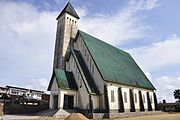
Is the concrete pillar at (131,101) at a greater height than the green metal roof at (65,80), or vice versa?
the green metal roof at (65,80)

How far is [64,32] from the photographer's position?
31.5m

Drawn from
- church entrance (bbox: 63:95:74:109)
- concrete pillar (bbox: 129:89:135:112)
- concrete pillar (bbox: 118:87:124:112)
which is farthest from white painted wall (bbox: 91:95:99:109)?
concrete pillar (bbox: 129:89:135:112)

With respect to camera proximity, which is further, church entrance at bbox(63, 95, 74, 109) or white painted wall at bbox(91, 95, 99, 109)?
church entrance at bbox(63, 95, 74, 109)

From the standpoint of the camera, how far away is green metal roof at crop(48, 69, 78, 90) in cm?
2333

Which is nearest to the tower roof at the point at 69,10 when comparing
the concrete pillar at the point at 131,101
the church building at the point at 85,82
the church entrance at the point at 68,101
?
the church building at the point at 85,82

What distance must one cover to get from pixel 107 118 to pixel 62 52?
1680cm

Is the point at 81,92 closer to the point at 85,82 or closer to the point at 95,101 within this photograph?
the point at 85,82

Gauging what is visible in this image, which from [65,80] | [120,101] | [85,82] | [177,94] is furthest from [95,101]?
[177,94]

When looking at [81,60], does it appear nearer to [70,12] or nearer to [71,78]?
[71,78]

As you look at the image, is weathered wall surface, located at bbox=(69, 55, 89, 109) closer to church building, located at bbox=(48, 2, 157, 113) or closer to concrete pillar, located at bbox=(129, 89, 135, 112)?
church building, located at bbox=(48, 2, 157, 113)

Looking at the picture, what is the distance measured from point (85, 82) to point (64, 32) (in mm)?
14074

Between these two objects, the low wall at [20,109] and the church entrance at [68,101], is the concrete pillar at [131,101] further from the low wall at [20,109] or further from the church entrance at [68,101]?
the low wall at [20,109]

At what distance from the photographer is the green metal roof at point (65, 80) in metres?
23.3

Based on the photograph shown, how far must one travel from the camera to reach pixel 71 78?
25922mm
